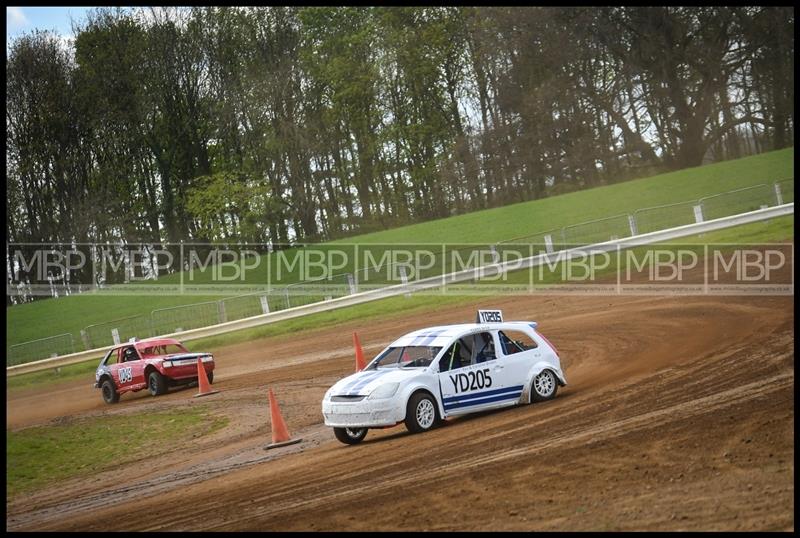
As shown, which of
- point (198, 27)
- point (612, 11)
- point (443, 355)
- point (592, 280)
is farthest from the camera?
point (198, 27)

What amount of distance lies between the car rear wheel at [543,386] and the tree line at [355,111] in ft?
115

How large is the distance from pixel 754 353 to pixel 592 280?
12.4 m

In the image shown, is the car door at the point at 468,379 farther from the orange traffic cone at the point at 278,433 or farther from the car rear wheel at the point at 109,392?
the car rear wheel at the point at 109,392

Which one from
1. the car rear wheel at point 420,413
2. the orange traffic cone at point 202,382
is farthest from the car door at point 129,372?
the car rear wheel at point 420,413

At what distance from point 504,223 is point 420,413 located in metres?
25.0

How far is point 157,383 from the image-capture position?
77.9 ft

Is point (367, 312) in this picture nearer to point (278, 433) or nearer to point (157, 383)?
point (157, 383)

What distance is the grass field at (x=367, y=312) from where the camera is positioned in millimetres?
28766

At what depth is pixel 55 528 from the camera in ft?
38.5

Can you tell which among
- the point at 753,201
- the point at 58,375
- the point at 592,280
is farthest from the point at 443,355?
the point at 58,375

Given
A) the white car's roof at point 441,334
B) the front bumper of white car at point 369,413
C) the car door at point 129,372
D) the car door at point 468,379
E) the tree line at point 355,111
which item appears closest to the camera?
the front bumper of white car at point 369,413

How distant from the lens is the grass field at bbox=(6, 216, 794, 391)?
2877 cm

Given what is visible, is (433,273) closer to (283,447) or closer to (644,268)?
(644,268)

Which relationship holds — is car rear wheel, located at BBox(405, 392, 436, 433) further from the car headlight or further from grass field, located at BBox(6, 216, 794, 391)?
grass field, located at BBox(6, 216, 794, 391)
